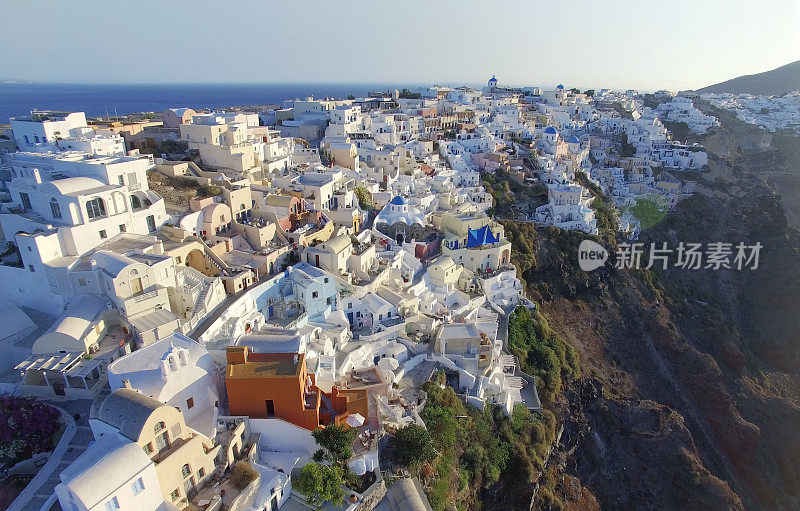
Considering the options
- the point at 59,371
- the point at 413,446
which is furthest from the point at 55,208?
the point at 413,446

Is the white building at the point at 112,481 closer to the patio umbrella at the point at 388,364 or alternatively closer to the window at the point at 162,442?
the window at the point at 162,442

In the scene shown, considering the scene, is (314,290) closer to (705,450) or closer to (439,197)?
(439,197)

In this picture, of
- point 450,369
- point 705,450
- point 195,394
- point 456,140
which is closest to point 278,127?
point 456,140

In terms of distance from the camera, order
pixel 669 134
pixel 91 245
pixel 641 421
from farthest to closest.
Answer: pixel 669 134
pixel 641 421
pixel 91 245

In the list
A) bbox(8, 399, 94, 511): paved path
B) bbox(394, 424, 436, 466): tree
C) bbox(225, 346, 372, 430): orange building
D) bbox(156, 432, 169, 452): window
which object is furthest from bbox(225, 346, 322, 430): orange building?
bbox(8, 399, 94, 511): paved path

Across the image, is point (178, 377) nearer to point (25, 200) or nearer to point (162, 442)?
point (162, 442)

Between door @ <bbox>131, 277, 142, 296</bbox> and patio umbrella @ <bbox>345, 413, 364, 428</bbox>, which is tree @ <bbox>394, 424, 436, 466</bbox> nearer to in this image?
patio umbrella @ <bbox>345, 413, 364, 428</bbox>
